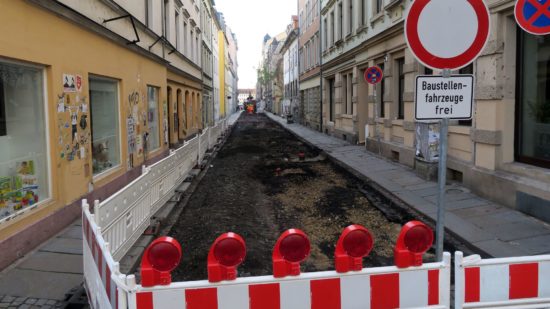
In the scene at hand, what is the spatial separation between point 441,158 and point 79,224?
18.5 ft

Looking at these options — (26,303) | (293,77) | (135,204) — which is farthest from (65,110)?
(293,77)

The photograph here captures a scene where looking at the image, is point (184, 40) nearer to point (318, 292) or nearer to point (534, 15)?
point (534, 15)

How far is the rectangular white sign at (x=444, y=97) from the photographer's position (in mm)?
3557

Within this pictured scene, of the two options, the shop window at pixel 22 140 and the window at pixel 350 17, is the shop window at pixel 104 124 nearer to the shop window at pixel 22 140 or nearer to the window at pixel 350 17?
the shop window at pixel 22 140

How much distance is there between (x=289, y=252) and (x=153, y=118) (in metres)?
12.5

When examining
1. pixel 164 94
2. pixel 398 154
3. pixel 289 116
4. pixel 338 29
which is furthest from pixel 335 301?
pixel 289 116

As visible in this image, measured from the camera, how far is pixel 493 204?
7.75 meters

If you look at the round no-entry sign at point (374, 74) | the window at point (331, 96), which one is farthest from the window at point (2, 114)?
the window at point (331, 96)

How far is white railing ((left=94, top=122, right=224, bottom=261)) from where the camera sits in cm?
497

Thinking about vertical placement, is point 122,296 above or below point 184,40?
below

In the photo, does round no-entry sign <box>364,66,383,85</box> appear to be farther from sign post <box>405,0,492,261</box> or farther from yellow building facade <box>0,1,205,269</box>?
sign post <box>405,0,492,261</box>

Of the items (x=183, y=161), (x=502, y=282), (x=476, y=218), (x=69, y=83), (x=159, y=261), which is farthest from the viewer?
(x=183, y=161)

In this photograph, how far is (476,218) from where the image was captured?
695 centimetres

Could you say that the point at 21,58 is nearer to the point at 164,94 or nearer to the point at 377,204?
the point at 377,204
